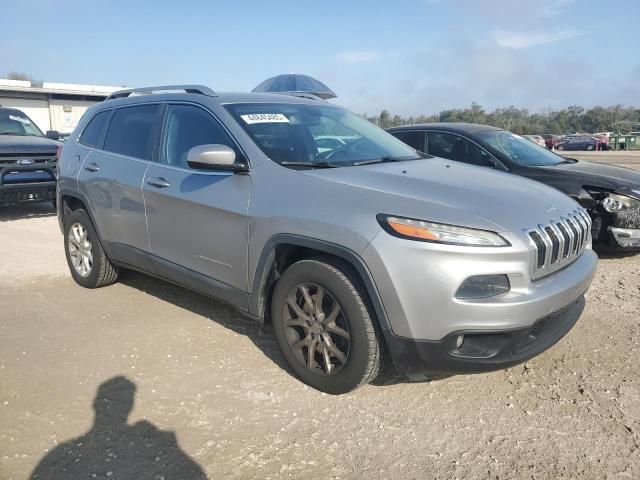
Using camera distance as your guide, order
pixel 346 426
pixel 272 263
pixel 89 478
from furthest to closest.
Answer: pixel 272 263
pixel 346 426
pixel 89 478

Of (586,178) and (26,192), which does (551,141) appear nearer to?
(586,178)

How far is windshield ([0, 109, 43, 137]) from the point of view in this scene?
31.4 feet

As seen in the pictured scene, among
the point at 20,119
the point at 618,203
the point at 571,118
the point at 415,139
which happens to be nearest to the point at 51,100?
the point at 20,119

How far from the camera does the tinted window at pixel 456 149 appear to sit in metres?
6.62

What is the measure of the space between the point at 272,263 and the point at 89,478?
1.48 meters

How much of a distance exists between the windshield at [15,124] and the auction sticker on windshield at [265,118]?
7573mm

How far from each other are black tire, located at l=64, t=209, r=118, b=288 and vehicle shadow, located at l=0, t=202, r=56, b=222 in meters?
4.82

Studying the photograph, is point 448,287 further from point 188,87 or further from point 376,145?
point 188,87

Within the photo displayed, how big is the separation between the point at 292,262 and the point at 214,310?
149 centimetres

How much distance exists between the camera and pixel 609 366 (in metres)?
3.54

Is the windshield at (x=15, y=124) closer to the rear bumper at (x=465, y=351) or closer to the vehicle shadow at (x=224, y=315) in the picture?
the vehicle shadow at (x=224, y=315)

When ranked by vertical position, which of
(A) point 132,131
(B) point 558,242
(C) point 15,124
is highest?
(C) point 15,124

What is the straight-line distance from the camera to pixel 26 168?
8.59 m

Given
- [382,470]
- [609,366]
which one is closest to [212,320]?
[382,470]
